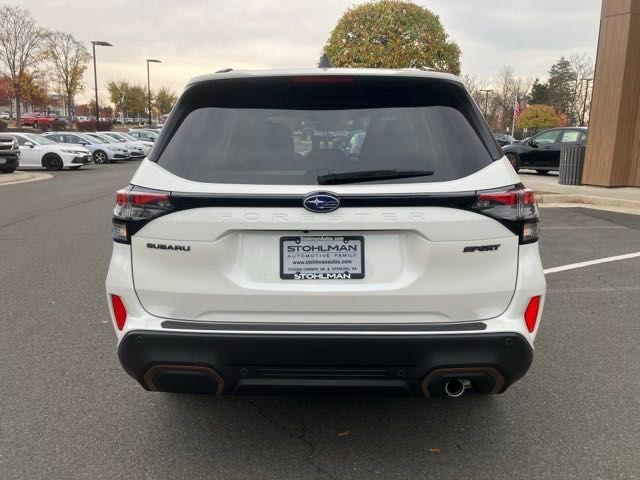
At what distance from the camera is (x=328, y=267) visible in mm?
2504

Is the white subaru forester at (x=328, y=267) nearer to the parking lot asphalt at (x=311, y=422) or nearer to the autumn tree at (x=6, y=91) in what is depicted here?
the parking lot asphalt at (x=311, y=422)

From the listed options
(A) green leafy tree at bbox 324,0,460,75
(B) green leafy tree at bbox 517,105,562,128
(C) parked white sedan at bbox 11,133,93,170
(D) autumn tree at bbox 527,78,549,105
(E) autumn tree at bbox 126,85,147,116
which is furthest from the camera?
(D) autumn tree at bbox 527,78,549,105

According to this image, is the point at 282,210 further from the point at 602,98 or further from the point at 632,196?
the point at 602,98

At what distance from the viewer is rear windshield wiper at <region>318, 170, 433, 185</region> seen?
2.49m

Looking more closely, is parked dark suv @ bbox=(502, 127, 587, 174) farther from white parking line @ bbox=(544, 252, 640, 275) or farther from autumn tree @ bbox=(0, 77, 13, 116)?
autumn tree @ bbox=(0, 77, 13, 116)

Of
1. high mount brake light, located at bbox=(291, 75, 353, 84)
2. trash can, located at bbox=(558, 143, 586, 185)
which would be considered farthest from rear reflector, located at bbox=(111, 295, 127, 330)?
trash can, located at bbox=(558, 143, 586, 185)

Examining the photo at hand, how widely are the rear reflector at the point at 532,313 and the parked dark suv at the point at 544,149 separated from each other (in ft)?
60.3

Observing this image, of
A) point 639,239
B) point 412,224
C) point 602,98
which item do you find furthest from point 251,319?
point 602,98

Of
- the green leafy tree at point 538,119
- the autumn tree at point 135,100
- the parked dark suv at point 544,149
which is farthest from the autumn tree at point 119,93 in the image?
the parked dark suv at point 544,149

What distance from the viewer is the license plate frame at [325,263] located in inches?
97.7

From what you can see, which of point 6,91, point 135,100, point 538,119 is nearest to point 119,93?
point 135,100

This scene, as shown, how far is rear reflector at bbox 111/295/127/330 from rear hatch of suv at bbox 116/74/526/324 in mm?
130

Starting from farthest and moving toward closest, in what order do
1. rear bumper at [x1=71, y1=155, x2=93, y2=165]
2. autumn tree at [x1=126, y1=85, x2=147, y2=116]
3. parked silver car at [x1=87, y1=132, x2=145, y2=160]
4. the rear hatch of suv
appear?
autumn tree at [x1=126, y1=85, x2=147, y2=116] < parked silver car at [x1=87, y1=132, x2=145, y2=160] < rear bumper at [x1=71, y1=155, x2=93, y2=165] < the rear hatch of suv

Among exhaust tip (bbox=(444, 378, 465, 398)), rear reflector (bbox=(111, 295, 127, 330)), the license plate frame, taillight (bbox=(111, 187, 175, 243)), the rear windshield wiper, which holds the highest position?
the rear windshield wiper
